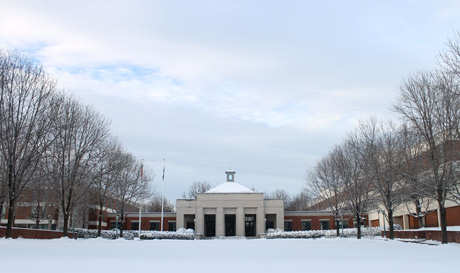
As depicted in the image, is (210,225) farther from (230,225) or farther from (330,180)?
(330,180)

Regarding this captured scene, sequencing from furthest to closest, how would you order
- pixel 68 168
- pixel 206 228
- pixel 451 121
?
1. pixel 206 228
2. pixel 68 168
3. pixel 451 121

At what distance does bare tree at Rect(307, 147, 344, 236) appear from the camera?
4781 centimetres

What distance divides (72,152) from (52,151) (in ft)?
5.32

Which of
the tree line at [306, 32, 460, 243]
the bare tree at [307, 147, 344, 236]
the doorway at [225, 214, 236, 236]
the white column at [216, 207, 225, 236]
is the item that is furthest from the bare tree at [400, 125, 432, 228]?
the doorway at [225, 214, 236, 236]

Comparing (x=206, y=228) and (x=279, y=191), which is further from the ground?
(x=279, y=191)

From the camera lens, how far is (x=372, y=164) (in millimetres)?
35656

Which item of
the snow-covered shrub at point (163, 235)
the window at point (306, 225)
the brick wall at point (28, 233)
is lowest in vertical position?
the snow-covered shrub at point (163, 235)

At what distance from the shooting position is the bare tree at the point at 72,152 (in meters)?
32.7

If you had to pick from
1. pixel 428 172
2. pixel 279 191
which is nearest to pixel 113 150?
pixel 428 172

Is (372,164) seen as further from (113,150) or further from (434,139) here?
(113,150)

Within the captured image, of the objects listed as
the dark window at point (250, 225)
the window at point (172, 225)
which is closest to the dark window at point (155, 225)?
the window at point (172, 225)

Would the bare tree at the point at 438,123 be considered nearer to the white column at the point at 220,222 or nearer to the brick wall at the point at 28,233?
the brick wall at the point at 28,233

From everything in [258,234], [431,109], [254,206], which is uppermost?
[431,109]

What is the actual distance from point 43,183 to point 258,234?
35.1 meters
